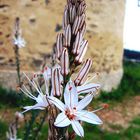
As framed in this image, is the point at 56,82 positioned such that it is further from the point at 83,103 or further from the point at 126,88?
the point at 126,88

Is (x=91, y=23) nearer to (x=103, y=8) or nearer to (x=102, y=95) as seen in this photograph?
(x=103, y=8)

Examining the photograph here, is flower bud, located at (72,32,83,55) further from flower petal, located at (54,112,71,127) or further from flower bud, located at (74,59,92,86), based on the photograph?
flower petal, located at (54,112,71,127)

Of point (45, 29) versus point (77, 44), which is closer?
point (77, 44)

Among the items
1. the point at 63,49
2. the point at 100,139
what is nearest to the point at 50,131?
the point at 63,49

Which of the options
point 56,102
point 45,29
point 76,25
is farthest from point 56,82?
point 45,29

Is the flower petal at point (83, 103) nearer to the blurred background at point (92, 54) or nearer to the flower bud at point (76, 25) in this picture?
the flower bud at point (76, 25)

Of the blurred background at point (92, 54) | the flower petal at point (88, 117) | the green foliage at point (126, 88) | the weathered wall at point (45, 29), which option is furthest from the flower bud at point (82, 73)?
the green foliage at point (126, 88)

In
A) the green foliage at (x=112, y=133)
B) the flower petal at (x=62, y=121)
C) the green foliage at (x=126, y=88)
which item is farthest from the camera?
the green foliage at (x=126, y=88)
